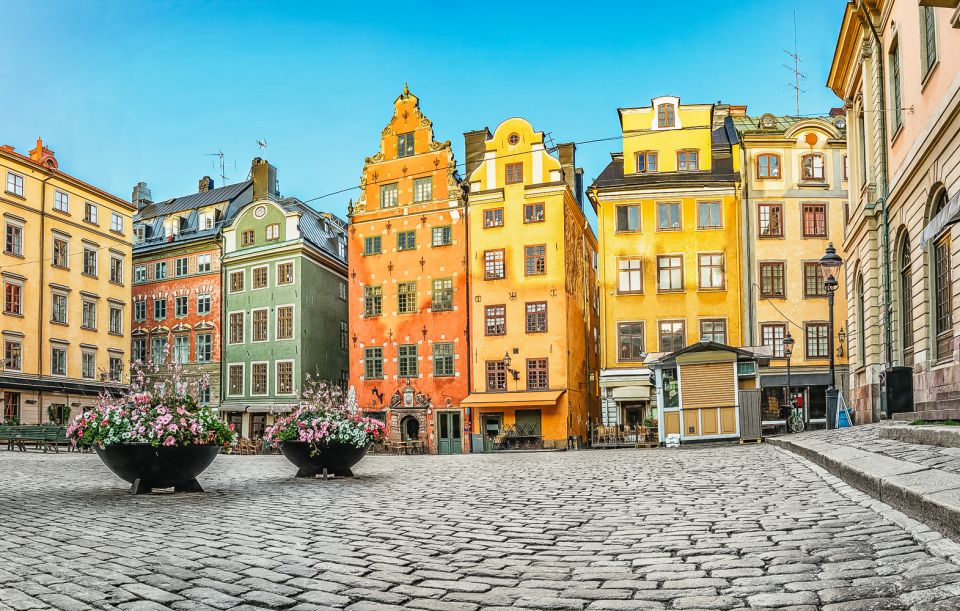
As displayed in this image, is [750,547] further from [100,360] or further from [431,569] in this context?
[100,360]

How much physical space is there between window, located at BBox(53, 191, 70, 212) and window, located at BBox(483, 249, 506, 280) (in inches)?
939

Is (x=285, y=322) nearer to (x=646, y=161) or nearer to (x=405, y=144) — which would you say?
(x=405, y=144)

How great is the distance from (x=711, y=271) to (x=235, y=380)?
83.9ft

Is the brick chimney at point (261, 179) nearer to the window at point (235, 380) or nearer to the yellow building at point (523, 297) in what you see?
the window at point (235, 380)

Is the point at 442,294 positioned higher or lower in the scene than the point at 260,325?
higher

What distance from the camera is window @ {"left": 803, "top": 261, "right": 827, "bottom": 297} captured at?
38.8 metres

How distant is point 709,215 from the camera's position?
131 feet

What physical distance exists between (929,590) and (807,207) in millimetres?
37724

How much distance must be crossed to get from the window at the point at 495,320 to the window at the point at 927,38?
2493 centimetres

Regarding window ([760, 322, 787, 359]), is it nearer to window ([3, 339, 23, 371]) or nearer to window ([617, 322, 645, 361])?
window ([617, 322, 645, 361])

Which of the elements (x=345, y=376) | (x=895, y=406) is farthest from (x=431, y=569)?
(x=345, y=376)

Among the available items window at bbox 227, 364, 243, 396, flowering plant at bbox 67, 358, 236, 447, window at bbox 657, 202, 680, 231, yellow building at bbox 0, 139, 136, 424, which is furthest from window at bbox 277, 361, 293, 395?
flowering plant at bbox 67, 358, 236, 447

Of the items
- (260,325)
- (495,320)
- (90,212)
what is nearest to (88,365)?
(90,212)

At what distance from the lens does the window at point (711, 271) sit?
39.5m
